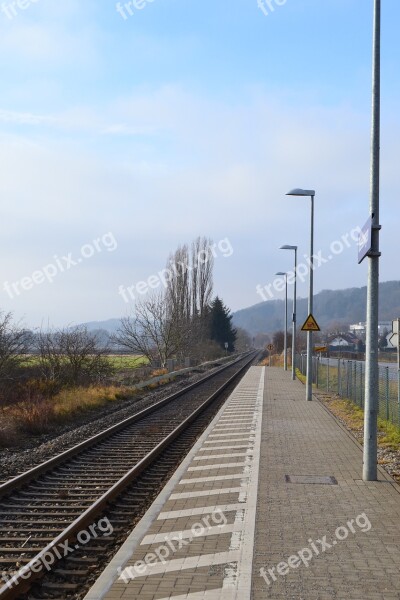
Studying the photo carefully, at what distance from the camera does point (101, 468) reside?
11977 millimetres

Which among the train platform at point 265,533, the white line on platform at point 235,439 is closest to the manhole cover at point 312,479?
the train platform at point 265,533

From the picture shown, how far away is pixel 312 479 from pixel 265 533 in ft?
10.6

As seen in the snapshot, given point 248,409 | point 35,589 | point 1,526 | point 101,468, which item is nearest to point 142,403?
point 248,409

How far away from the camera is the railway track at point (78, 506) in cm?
616

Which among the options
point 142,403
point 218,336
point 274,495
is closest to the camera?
point 274,495

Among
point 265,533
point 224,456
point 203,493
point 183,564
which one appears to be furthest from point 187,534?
point 224,456

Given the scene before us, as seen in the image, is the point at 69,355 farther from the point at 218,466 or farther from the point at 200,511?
the point at 200,511

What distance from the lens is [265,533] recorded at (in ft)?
23.3

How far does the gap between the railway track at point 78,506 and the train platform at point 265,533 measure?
1.26 ft

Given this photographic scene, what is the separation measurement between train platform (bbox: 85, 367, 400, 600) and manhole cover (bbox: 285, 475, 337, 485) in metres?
0.01

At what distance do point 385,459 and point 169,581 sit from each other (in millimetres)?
7647

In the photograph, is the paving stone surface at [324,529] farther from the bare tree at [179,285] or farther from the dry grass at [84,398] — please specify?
the bare tree at [179,285]

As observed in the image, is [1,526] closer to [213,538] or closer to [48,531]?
[48,531]

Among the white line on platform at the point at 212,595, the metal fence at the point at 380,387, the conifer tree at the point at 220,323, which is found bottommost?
the white line on platform at the point at 212,595
